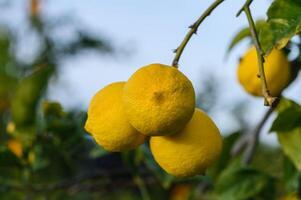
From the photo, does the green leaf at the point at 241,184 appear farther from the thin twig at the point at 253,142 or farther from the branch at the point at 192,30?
the branch at the point at 192,30

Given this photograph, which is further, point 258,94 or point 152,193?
point 152,193

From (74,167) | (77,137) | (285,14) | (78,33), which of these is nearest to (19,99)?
(77,137)

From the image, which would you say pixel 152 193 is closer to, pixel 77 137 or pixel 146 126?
pixel 77 137

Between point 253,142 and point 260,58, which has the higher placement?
point 260,58

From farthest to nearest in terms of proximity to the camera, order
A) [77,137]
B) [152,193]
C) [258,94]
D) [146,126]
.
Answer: [152,193] < [77,137] < [258,94] < [146,126]

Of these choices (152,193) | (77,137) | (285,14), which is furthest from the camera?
(152,193)

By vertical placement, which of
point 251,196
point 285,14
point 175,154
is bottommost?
point 251,196

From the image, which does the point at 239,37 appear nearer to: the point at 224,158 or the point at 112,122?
the point at 224,158

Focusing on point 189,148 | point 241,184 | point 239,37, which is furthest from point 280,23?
point 241,184
